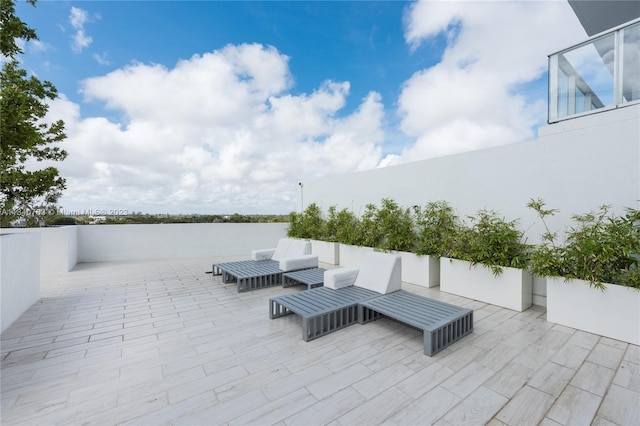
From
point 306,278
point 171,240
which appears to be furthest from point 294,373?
point 171,240

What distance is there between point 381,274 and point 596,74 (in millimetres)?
4447

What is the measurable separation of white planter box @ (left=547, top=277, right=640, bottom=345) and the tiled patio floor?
145mm

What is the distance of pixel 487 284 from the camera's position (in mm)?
4059

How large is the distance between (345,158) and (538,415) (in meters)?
8.56

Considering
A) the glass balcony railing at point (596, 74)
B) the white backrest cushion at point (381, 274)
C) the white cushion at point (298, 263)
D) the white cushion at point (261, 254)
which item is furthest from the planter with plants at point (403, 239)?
the glass balcony railing at point (596, 74)

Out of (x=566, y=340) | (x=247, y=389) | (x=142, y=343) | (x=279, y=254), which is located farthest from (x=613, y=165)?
(x=142, y=343)

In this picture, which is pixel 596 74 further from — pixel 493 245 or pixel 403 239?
pixel 403 239

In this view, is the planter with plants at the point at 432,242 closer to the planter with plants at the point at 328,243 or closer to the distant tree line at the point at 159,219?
the planter with plants at the point at 328,243

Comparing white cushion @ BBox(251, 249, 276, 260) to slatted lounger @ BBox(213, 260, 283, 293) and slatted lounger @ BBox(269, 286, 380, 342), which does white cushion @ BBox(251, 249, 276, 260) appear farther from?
slatted lounger @ BBox(269, 286, 380, 342)

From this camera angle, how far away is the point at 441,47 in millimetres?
6461

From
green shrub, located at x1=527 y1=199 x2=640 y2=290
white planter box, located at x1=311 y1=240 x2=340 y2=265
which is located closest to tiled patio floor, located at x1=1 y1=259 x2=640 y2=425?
green shrub, located at x1=527 y1=199 x2=640 y2=290

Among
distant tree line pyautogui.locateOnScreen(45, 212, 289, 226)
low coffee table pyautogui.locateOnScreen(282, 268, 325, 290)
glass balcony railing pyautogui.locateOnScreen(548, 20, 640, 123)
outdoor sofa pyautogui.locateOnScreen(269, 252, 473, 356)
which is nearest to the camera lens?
outdoor sofa pyautogui.locateOnScreen(269, 252, 473, 356)

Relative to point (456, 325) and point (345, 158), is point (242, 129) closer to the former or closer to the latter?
point (345, 158)

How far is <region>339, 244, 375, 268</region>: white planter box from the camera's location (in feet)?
21.5
